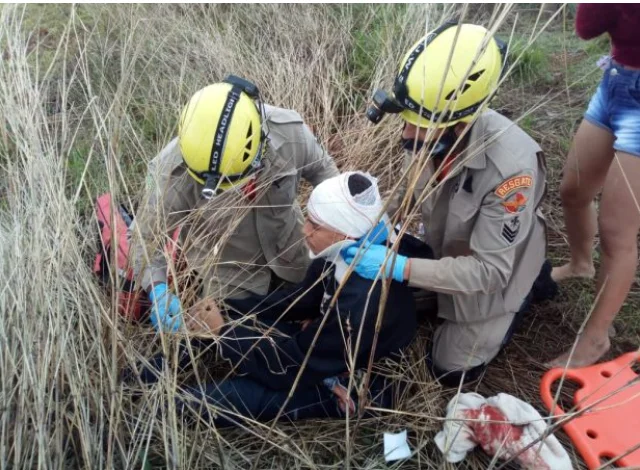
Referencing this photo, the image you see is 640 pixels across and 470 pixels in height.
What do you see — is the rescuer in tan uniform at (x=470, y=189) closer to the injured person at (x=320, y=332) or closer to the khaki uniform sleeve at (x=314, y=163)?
the injured person at (x=320, y=332)

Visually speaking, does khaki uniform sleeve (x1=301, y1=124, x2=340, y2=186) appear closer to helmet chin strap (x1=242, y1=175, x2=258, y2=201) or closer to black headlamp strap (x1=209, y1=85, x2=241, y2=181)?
helmet chin strap (x1=242, y1=175, x2=258, y2=201)

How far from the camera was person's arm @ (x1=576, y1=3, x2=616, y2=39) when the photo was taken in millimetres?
2127

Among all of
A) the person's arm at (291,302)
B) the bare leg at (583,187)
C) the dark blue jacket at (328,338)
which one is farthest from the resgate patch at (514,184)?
the person's arm at (291,302)

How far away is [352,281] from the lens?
2096 millimetres

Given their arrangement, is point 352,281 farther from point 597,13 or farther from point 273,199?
point 597,13

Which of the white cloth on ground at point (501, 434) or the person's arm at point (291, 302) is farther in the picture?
the person's arm at point (291, 302)

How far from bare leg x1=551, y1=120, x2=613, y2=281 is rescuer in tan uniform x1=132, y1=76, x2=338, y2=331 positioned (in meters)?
1.12

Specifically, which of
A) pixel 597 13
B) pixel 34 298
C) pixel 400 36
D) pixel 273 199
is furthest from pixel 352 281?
pixel 400 36

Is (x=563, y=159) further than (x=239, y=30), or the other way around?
(x=239, y=30)

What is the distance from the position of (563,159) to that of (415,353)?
191cm

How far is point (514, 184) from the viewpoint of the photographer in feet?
6.75

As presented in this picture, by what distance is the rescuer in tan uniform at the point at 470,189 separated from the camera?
1.94 metres

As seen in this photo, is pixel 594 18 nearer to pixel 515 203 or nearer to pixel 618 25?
pixel 618 25

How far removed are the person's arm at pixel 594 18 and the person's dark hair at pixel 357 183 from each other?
1.09 m
